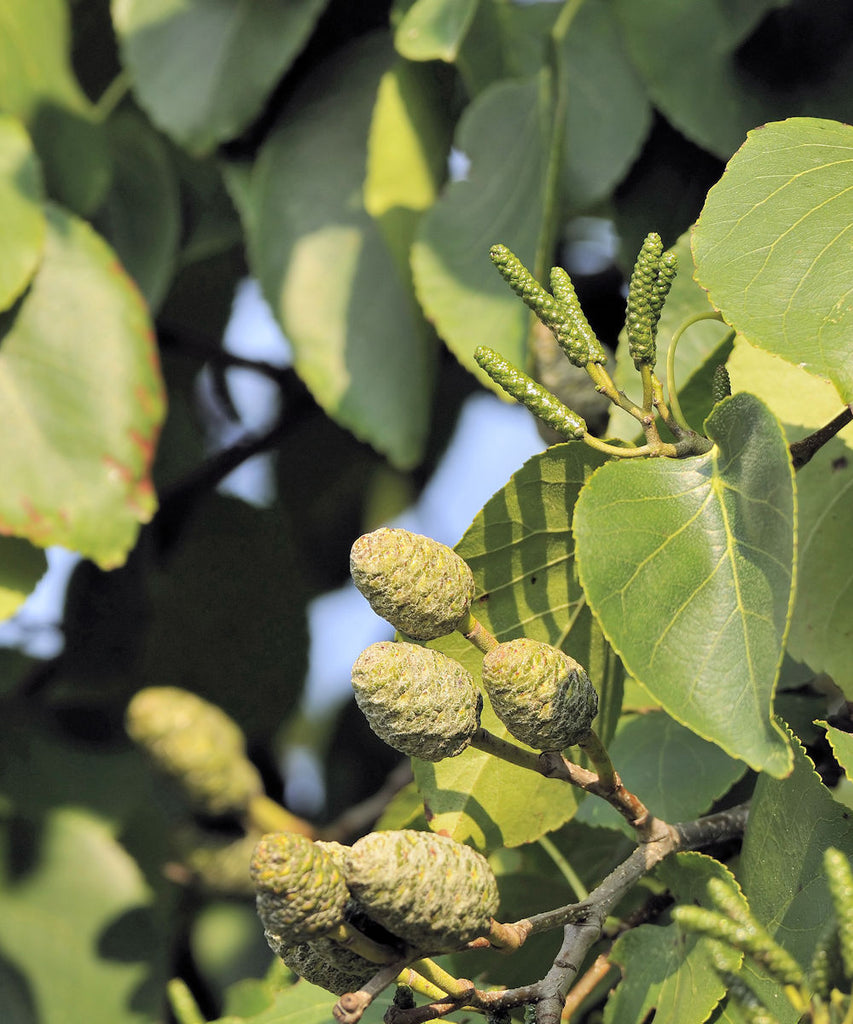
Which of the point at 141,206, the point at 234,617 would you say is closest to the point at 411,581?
the point at 141,206

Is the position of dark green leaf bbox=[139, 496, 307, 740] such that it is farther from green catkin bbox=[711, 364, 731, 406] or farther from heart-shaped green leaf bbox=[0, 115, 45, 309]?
green catkin bbox=[711, 364, 731, 406]

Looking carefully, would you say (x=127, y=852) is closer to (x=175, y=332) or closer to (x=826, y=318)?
(x=175, y=332)

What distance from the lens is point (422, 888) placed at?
36 cm

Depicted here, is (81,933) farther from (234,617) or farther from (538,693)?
(538,693)

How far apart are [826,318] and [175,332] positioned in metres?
0.88

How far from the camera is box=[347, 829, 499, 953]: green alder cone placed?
1.17ft

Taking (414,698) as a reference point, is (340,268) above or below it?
below

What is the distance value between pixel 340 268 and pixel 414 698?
1.77 ft

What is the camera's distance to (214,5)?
902 millimetres

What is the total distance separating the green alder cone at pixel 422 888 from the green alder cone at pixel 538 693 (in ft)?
0.16

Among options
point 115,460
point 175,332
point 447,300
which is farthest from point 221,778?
point 175,332

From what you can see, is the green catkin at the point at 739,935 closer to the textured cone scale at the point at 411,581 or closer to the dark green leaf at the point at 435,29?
the textured cone scale at the point at 411,581

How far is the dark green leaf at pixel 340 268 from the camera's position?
0.84 m

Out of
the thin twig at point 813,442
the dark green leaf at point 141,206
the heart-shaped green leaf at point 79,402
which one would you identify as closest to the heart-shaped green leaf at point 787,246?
the thin twig at point 813,442
